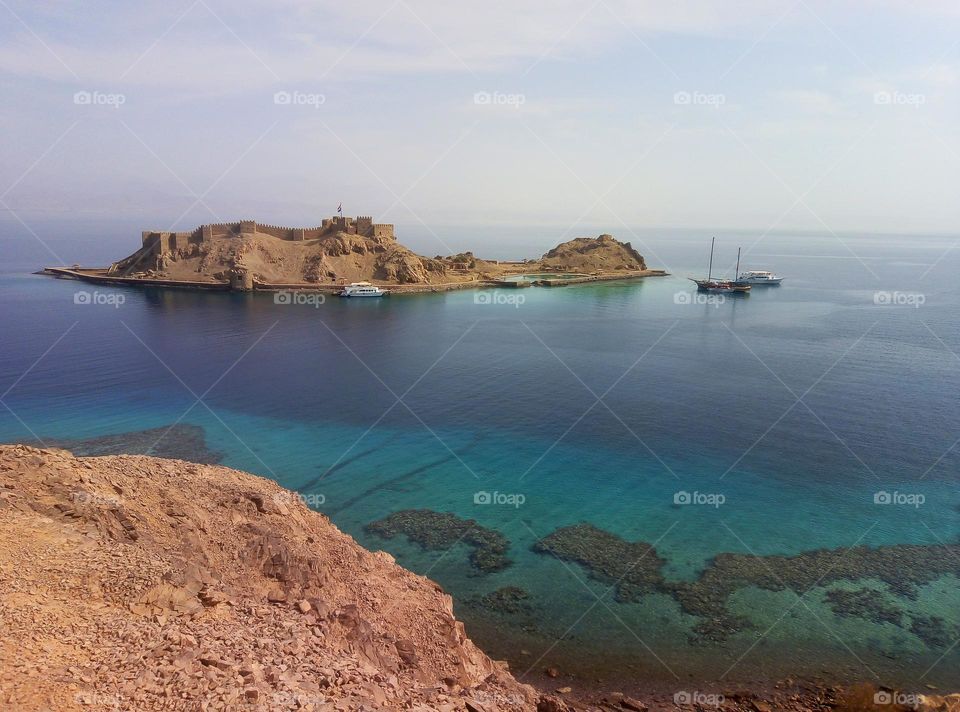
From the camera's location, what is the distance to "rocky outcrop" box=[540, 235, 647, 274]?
116 meters

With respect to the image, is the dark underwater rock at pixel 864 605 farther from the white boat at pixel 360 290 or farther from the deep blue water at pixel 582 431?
the white boat at pixel 360 290

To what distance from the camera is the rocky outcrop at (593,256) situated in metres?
116

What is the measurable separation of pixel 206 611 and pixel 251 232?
79242mm

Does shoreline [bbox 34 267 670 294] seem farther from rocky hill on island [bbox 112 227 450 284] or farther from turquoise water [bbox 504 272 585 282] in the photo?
turquoise water [bbox 504 272 585 282]

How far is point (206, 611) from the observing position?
33.2ft

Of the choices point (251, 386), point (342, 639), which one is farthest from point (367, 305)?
point (342, 639)

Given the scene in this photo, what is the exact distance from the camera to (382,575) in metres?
15.0

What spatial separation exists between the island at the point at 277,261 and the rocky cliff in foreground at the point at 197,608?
214 ft

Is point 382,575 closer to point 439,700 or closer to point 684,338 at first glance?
point 439,700

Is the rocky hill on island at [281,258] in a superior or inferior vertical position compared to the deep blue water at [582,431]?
superior

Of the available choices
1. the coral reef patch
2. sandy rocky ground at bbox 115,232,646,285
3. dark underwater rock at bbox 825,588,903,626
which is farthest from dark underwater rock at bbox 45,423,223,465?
sandy rocky ground at bbox 115,232,646,285

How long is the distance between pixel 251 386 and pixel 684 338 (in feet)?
125

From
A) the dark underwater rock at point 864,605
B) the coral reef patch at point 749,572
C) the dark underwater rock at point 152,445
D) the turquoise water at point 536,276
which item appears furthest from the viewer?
the turquoise water at point 536,276

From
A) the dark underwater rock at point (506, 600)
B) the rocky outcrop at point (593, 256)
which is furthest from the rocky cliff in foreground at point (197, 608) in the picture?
the rocky outcrop at point (593, 256)
